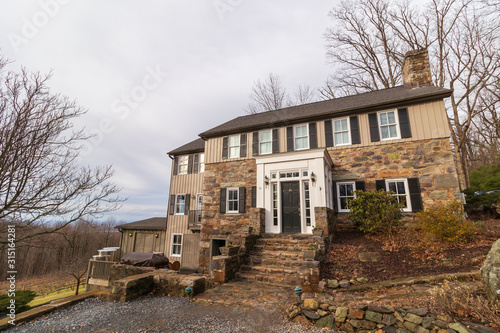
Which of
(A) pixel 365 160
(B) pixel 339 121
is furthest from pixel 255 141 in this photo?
(A) pixel 365 160

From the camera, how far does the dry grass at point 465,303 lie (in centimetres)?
308

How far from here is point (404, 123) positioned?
9766mm

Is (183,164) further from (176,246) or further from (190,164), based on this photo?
(176,246)

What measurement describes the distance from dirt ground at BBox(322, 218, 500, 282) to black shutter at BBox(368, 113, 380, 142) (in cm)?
→ 437

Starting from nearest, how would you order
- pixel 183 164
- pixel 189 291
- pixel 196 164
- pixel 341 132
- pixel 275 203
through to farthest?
1. pixel 189 291
2. pixel 275 203
3. pixel 341 132
4. pixel 196 164
5. pixel 183 164

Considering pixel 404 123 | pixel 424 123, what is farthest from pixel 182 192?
pixel 424 123

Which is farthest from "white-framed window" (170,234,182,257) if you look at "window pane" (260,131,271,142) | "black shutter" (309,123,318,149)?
"black shutter" (309,123,318,149)

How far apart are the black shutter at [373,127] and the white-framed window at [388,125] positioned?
17 cm

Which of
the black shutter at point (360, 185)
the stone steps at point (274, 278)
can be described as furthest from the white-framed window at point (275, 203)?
the black shutter at point (360, 185)

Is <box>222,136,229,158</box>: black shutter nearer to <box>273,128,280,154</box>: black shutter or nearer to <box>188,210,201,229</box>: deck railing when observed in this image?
<box>273,128,280,154</box>: black shutter

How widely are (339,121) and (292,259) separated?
7.14 m

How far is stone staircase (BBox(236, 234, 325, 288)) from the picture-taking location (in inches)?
234

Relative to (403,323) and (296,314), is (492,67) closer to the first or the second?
(403,323)

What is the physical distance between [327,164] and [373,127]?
2932 mm
